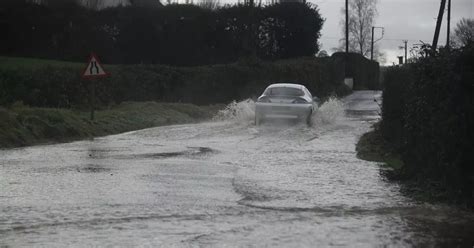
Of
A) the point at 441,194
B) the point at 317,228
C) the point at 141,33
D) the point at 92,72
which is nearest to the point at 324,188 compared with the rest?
the point at 441,194

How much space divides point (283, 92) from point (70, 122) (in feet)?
25.9

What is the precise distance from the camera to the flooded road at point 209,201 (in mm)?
6574

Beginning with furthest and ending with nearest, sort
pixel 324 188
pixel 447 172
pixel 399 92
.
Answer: pixel 399 92 < pixel 324 188 < pixel 447 172

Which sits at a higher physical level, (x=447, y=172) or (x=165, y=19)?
(x=165, y=19)

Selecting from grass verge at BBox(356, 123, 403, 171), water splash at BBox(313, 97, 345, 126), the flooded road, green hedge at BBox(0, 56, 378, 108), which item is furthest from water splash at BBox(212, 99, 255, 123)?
the flooded road

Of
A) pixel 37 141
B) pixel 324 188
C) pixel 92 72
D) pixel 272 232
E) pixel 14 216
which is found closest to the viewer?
pixel 272 232

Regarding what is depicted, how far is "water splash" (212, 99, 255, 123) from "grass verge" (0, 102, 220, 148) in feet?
4.97

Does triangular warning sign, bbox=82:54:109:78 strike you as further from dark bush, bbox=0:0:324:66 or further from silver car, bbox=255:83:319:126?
dark bush, bbox=0:0:324:66

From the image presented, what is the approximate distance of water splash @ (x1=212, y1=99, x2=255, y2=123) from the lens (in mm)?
24516

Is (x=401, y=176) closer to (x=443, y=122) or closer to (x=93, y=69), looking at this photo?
(x=443, y=122)

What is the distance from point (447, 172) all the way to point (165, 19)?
33377mm

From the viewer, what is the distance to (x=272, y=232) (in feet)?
22.2

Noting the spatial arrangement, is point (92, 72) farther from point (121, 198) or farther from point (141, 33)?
point (141, 33)

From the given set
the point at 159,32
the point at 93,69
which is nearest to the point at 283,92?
the point at 93,69
